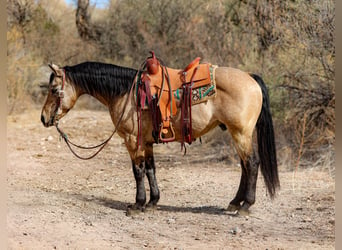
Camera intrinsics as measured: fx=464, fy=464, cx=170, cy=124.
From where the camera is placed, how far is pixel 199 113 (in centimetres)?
516

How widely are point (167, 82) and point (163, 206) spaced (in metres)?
1.58

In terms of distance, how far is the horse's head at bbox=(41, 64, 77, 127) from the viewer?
17.6 feet

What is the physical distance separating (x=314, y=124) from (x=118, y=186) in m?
3.71

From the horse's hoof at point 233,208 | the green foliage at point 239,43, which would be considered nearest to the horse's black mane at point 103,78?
the horse's hoof at point 233,208

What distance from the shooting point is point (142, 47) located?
14469 millimetres

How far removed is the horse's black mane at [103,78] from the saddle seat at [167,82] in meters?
0.25

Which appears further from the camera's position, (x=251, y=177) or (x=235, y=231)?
(x=251, y=177)

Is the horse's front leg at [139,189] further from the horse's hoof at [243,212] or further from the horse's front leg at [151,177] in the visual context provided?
the horse's hoof at [243,212]

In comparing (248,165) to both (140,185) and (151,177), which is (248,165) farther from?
(140,185)

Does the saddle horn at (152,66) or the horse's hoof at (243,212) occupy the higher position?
the saddle horn at (152,66)

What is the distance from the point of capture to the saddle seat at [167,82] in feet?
16.7

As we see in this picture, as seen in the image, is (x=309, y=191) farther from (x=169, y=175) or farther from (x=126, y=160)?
(x=126, y=160)

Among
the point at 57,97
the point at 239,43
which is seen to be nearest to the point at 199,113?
the point at 57,97

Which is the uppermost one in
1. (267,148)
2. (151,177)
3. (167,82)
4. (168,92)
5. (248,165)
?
(167,82)
